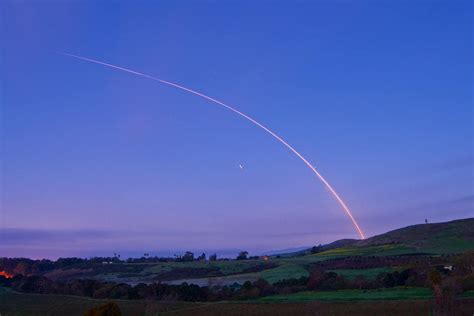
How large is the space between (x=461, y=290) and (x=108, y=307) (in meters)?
27.7

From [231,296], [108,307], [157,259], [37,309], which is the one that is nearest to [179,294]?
[231,296]

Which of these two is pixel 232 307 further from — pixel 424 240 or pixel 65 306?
pixel 424 240

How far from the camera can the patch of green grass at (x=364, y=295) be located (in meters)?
47.2

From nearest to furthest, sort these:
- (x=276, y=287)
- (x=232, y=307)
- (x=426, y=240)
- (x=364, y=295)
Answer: (x=232, y=307) → (x=364, y=295) → (x=276, y=287) → (x=426, y=240)

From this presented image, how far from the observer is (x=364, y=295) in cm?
5109

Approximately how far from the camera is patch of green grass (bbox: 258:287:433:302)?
155 feet

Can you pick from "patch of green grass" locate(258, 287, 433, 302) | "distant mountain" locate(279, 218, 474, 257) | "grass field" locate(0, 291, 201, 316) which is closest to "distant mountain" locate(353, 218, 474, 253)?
"distant mountain" locate(279, 218, 474, 257)

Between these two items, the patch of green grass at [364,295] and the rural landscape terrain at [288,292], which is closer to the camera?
the rural landscape terrain at [288,292]

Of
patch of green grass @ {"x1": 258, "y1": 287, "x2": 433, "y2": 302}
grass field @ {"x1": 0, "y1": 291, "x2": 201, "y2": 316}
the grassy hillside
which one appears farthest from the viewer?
the grassy hillside

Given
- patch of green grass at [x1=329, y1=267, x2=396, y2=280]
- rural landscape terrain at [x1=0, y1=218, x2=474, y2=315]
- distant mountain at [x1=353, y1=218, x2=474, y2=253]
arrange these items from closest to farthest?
rural landscape terrain at [x1=0, y1=218, x2=474, y2=315]
patch of green grass at [x1=329, y1=267, x2=396, y2=280]
distant mountain at [x1=353, y1=218, x2=474, y2=253]

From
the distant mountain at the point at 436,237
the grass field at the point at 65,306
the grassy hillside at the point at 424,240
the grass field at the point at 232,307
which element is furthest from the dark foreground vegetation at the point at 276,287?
the distant mountain at the point at 436,237

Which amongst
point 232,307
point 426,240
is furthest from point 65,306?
point 426,240

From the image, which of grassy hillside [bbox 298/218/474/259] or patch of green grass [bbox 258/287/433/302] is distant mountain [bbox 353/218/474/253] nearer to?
grassy hillside [bbox 298/218/474/259]

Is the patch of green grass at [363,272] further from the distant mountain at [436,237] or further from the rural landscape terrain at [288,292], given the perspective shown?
the distant mountain at [436,237]
